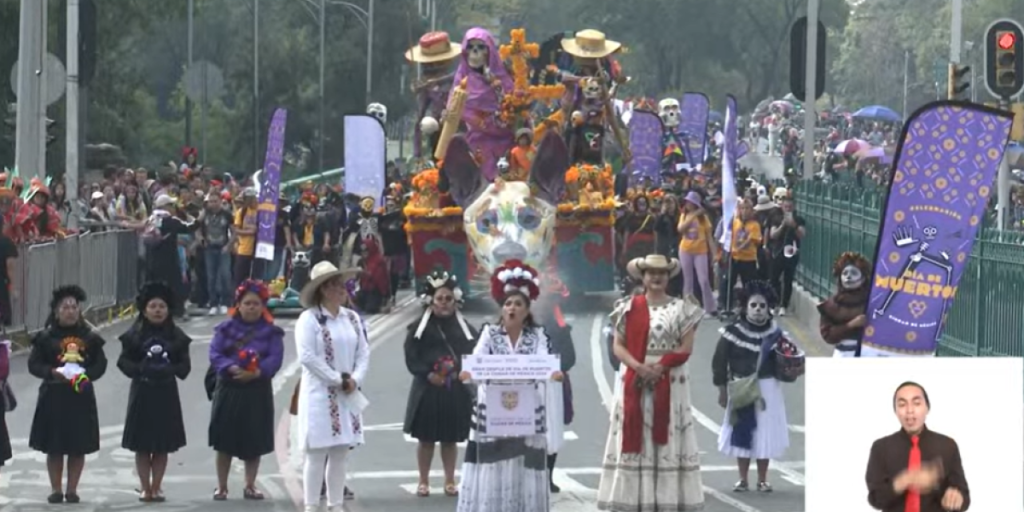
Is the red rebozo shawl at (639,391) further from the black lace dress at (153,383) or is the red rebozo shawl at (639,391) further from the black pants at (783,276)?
the black pants at (783,276)

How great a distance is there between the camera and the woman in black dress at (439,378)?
51.9 ft

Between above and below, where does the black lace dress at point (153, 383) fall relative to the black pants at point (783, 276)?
below

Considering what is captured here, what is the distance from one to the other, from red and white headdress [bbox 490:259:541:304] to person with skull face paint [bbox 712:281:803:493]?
2682mm

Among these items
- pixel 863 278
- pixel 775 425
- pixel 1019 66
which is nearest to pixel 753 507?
pixel 775 425

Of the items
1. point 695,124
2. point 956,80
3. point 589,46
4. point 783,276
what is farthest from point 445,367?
point 695,124

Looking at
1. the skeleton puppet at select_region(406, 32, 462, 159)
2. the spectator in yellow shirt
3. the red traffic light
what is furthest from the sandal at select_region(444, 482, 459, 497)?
the skeleton puppet at select_region(406, 32, 462, 159)

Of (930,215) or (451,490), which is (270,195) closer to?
(451,490)

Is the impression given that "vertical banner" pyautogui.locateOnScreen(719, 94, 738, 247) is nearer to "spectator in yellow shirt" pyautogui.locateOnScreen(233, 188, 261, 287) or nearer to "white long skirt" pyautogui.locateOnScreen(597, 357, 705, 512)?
"spectator in yellow shirt" pyautogui.locateOnScreen(233, 188, 261, 287)

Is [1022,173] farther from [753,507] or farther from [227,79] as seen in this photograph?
[753,507]

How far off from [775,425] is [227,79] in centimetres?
5826

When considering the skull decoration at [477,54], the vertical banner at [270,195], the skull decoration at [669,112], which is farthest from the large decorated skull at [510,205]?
the skull decoration at [669,112]

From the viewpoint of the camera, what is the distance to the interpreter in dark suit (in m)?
8.76

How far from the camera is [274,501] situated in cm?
1585

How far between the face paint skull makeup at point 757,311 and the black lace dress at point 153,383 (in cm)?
381
